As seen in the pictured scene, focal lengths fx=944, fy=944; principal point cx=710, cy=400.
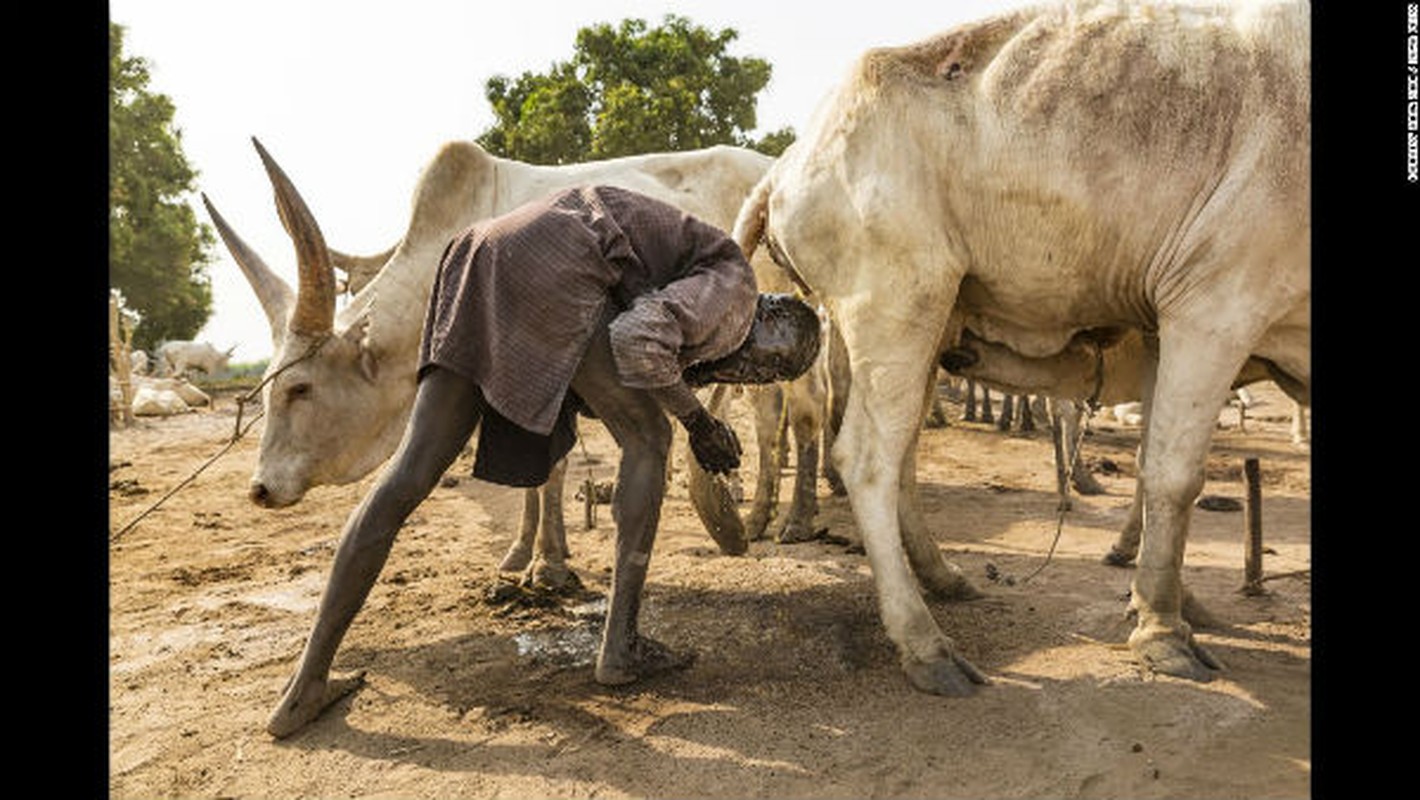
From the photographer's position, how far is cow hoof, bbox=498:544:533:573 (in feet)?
17.7

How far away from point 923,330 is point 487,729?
7.03 ft

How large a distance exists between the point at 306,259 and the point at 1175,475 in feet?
11.7

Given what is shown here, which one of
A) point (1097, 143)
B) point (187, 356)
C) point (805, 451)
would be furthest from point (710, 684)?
point (187, 356)

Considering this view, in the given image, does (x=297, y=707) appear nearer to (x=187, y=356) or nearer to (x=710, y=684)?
(x=710, y=684)

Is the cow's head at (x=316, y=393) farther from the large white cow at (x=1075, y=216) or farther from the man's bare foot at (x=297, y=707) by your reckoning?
the large white cow at (x=1075, y=216)

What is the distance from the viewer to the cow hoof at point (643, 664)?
3.36 m

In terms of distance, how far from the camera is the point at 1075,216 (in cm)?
362

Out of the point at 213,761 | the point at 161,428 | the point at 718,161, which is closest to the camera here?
the point at 213,761

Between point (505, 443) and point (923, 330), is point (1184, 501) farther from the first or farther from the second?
point (505, 443)

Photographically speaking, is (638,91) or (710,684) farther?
(638,91)

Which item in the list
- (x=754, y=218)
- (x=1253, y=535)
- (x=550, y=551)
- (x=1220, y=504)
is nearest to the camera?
(x=754, y=218)

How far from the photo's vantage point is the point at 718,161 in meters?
6.47

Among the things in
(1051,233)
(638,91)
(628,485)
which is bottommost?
(628,485)
